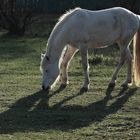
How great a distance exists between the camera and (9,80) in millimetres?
10445

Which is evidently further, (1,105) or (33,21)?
(33,21)

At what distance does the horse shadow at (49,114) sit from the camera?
6.91 m

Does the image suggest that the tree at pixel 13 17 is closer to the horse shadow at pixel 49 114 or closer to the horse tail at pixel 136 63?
the horse tail at pixel 136 63

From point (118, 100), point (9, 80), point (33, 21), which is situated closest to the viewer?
point (118, 100)

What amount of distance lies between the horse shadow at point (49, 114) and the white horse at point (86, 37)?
57 cm

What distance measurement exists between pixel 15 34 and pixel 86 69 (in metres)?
11.6

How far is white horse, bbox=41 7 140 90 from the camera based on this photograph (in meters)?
9.21

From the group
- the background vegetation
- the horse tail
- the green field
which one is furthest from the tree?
the horse tail

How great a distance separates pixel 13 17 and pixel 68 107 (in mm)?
14260

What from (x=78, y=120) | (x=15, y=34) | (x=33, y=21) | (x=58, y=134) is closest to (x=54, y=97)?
(x=78, y=120)

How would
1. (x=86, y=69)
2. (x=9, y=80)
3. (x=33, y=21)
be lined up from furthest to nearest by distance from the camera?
(x=33, y=21), (x=9, y=80), (x=86, y=69)

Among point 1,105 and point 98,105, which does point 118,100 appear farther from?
point 1,105

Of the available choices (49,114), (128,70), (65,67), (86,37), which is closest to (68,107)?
(49,114)

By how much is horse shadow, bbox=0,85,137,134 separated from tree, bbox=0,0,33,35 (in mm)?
12210
